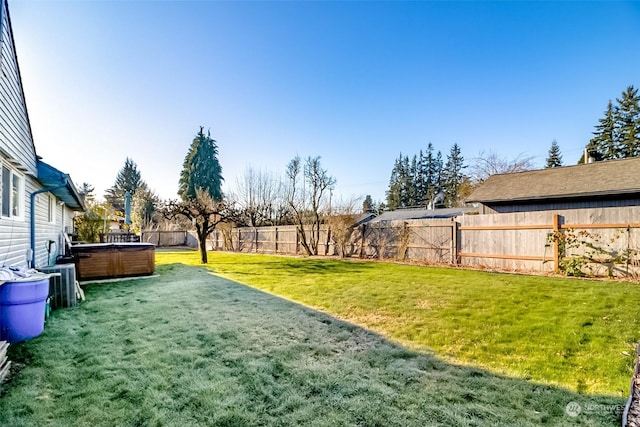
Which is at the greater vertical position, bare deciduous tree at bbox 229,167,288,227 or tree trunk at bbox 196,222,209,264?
bare deciduous tree at bbox 229,167,288,227

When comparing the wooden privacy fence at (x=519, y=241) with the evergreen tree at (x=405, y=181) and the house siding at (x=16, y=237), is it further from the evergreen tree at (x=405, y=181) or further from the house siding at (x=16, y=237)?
the evergreen tree at (x=405, y=181)

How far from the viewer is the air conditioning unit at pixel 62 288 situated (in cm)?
529

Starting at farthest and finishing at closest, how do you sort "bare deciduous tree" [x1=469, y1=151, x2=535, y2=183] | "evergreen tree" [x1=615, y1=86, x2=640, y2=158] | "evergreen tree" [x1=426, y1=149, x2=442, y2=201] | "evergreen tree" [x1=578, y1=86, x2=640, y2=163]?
"evergreen tree" [x1=426, y1=149, x2=442, y2=201], "evergreen tree" [x1=578, y1=86, x2=640, y2=163], "evergreen tree" [x1=615, y1=86, x2=640, y2=158], "bare deciduous tree" [x1=469, y1=151, x2=535, y2=183]

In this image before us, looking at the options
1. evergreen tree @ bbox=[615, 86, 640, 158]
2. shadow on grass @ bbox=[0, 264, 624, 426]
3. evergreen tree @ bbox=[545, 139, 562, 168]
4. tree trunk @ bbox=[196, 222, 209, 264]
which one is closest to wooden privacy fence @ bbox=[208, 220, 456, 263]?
tree trunk @ bbox=[196, 222, 209, 264]

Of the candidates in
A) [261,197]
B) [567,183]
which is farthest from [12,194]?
[261,197]

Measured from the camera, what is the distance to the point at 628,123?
28.3 m

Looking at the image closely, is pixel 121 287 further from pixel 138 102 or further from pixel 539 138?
pixel 539 138

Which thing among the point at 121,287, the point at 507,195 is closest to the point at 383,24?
the point at 507,195

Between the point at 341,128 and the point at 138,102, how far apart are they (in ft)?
34.3

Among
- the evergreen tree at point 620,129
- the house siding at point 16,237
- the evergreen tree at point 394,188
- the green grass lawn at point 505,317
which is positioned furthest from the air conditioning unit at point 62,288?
the evergreen tree at point 394,188

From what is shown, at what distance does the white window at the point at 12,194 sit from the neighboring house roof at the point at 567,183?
1325 cm

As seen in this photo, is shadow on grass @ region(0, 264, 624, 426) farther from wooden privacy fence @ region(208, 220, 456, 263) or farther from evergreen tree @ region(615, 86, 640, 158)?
evergreen tree @ region(615, 86, 640, 158)

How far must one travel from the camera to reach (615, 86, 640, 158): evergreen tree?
27.1m

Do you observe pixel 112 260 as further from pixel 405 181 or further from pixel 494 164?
pixel 405 181
